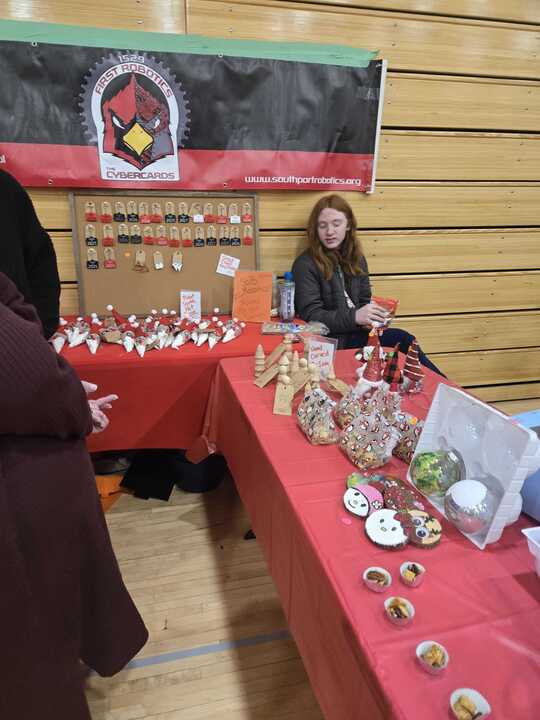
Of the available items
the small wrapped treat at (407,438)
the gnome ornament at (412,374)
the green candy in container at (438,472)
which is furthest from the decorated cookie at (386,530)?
the gnome ornament at (412,374)

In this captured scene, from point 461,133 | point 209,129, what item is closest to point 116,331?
point 209,129

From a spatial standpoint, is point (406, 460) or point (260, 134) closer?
point (406, 460)

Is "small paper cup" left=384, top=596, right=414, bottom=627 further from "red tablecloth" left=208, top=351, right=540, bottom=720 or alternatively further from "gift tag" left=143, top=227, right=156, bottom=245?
"gift tag" left=143, top=227, right=156, bottom=245

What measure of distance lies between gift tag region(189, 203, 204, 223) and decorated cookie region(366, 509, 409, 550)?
1.94 meters

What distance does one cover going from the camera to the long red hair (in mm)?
2447

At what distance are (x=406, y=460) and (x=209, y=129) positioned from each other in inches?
76.7

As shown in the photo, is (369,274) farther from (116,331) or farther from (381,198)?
(116,331)

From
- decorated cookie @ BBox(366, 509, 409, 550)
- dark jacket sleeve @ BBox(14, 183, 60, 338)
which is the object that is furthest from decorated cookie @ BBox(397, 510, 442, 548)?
dark jacket sleeve @ BBox(14, 183, 60, 338)

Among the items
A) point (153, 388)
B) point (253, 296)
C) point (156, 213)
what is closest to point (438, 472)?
point (153, 388)

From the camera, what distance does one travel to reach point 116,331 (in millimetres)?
2074

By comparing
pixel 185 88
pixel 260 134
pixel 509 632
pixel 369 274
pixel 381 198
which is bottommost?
pixel 509 632

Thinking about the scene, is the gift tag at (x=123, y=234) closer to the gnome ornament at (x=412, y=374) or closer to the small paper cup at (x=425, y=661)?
the gnome ornament at (x=412, y=374)

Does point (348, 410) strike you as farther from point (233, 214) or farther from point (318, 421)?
point (233, 214)

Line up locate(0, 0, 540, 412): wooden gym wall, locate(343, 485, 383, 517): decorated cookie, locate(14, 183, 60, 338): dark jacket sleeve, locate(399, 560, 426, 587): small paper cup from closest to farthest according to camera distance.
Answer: locate(399, 560, 426, 587): small paper cup
locate(343, 485, 383, 517): decorated cookie
locate(14, 183, 60, 338): dark jacket sleeve
locate(0, 0, 540, 412): wooden gym wall
